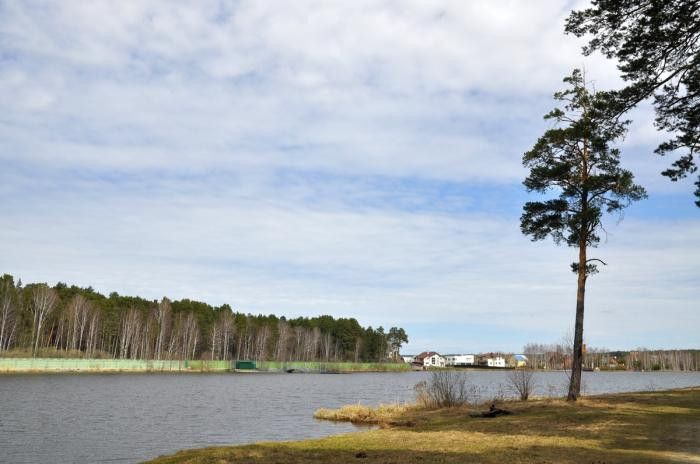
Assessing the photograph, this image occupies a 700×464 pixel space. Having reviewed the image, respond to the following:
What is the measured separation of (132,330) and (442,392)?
115 metres

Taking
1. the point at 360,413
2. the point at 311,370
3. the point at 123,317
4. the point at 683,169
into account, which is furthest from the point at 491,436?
the point at 311,370

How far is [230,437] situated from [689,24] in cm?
2634

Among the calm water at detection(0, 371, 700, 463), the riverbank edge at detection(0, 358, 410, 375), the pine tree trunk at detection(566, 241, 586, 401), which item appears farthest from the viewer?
the riverbank edge at detection(0, 358, 410, 375)

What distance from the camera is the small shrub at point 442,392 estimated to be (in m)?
32.3

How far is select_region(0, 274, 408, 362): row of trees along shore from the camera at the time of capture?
363 feet

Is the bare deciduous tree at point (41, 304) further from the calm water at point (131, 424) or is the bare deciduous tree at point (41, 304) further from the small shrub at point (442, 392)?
the small shrub at point (442, 392)

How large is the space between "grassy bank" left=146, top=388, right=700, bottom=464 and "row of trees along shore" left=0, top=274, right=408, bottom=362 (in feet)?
307

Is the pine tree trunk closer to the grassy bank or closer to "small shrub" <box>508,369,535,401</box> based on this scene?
the grassy bank

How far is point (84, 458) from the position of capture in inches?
935

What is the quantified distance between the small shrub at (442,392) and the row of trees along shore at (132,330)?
279 ft

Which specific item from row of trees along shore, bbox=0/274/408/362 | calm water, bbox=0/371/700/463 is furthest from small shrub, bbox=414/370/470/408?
row of trees along shore, bbox=0/274/408/362

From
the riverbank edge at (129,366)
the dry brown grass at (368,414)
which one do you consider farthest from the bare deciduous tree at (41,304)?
the dry brown grass at (368,414)

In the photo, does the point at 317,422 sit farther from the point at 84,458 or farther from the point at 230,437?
the point at 84,458

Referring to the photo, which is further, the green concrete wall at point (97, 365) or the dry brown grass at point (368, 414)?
the green concrete wall at point (97, 365)
